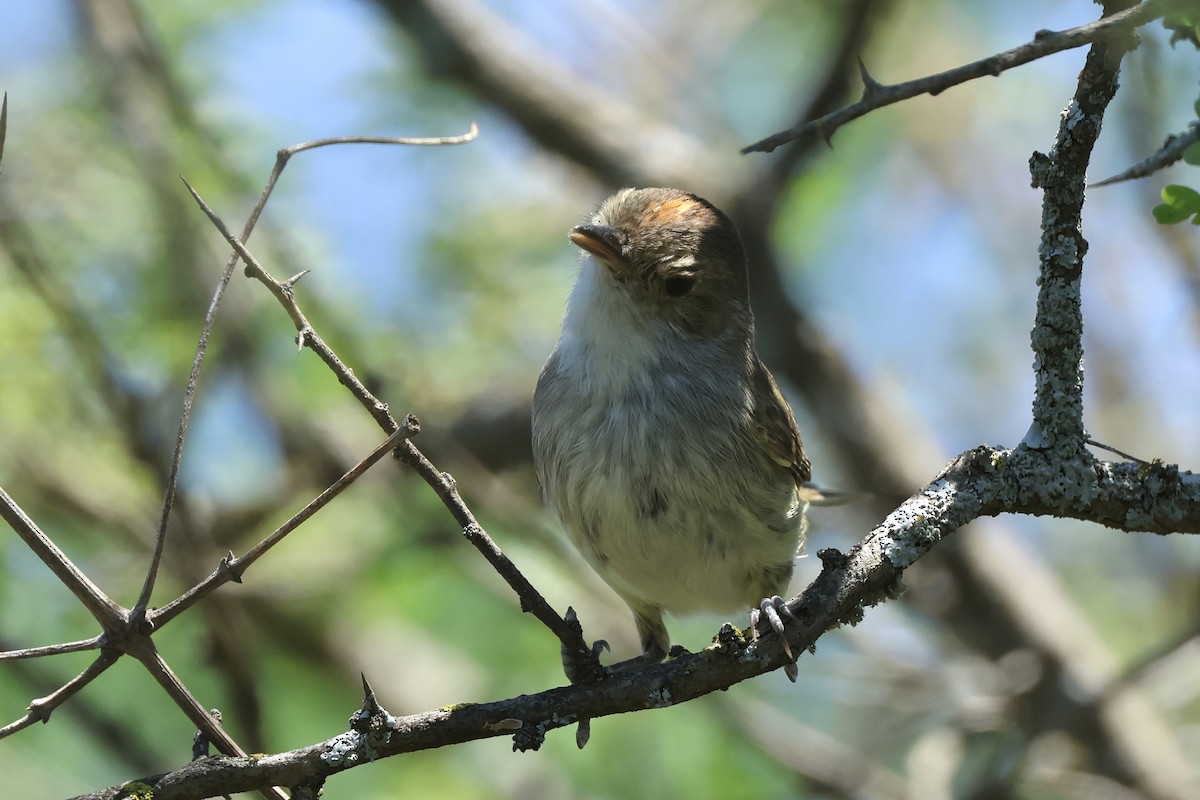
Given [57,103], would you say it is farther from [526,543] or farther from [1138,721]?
[1138,721]

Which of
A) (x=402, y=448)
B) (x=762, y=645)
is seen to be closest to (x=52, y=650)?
(x=402, y=448)

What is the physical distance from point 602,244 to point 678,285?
35 cm

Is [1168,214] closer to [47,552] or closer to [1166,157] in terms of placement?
[1166,157]

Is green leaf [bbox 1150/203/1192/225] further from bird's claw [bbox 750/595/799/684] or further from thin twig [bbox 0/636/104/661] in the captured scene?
thin twig [bbox 0/636/104/661]

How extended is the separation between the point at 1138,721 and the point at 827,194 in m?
3.49

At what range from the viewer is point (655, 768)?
610 cm

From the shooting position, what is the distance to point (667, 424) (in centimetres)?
386

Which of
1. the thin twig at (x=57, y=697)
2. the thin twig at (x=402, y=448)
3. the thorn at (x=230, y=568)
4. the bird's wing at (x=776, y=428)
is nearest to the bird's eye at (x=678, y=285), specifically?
the bird's wing at (x=776, y=428)

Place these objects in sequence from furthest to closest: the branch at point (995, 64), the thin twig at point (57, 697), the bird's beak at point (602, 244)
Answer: the bird's beak at point (602, 244) < the thin twig at point (57, 697) < the branch at point (995, 64)

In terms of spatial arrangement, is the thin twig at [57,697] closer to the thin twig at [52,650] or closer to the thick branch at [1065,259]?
the thin twig at [52,650]

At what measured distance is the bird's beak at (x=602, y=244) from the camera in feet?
13.2

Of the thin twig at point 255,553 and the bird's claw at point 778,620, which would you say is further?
the bird's claw at point 778,620

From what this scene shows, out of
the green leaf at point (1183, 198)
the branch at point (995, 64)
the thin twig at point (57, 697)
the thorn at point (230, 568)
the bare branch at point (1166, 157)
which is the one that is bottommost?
the thin twig at point (57, 697)

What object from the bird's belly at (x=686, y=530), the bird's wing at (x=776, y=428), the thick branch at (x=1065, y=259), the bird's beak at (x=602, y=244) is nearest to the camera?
the thick branch at (x=1065, y=259)
